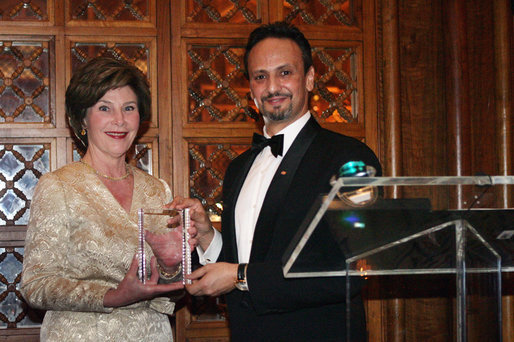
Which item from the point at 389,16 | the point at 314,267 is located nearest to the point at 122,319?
the point at 314,267

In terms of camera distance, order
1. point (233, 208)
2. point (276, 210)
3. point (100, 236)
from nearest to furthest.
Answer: point (276, 210), point (100, 236), point (233, 208)

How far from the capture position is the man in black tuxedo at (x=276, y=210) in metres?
1.92

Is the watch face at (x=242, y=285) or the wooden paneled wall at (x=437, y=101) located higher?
the wooden paneled wall at (x=437, y=101)

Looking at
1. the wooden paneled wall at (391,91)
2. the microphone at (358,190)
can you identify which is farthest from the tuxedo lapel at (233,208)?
the microphone at (358,190)

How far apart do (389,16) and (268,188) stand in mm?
1795

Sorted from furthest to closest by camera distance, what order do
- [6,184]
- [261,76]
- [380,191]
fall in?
[6,184] → [261,76] → [380,191]

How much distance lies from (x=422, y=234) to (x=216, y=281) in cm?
86

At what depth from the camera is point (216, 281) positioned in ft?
6.50

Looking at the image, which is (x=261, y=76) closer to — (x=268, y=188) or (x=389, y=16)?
(x=268, y=188)

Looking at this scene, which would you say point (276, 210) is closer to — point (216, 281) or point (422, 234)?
point (216, 281)

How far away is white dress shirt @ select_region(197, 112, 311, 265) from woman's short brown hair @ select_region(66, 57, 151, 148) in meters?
0.63

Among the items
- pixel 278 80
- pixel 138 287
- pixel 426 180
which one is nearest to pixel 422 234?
pixel 426 180

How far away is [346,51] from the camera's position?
3.53m

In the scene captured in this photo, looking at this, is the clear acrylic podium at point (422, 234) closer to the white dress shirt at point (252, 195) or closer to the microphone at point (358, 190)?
the microphone at point (358, 190)
